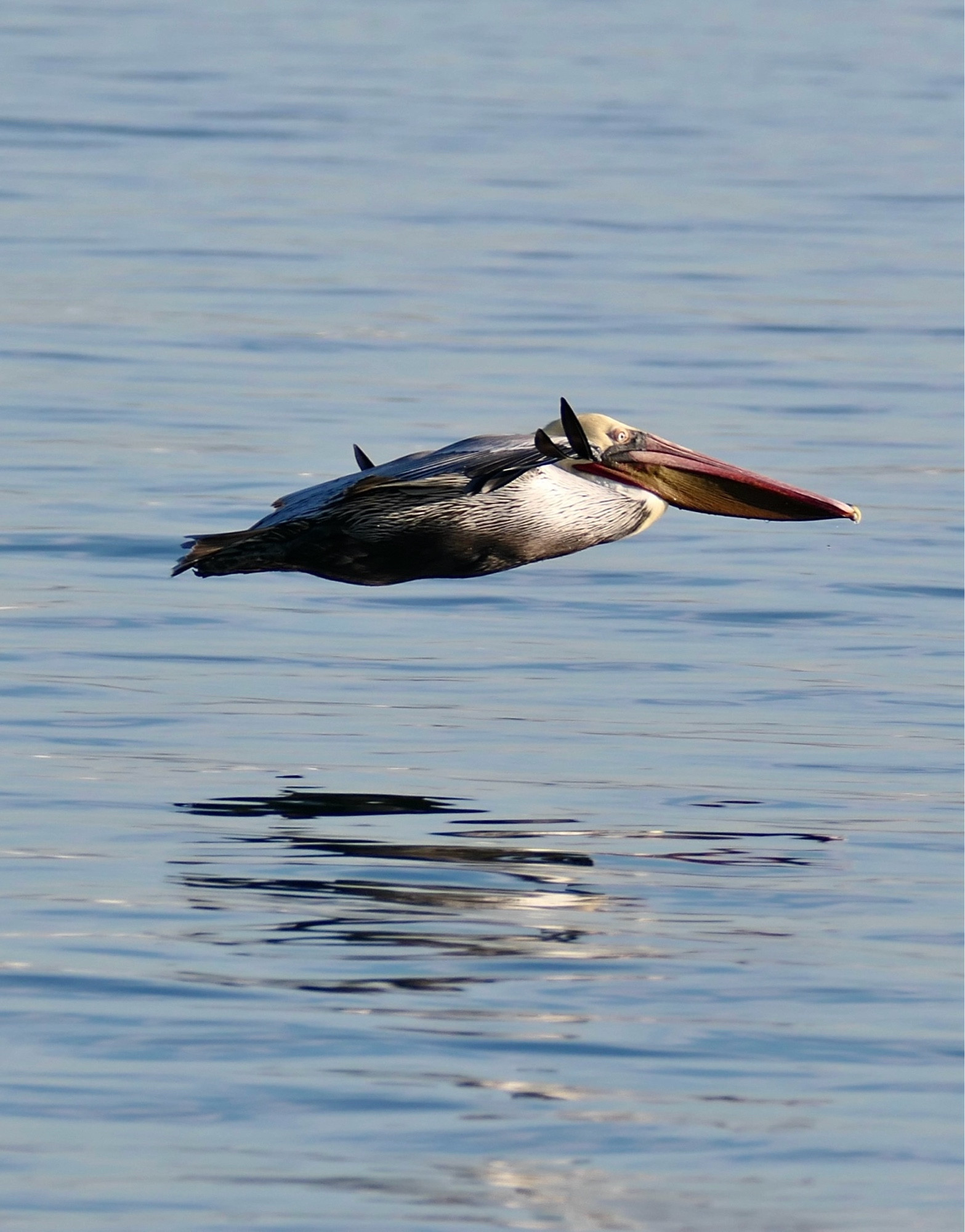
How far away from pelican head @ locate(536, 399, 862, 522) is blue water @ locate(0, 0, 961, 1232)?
105 cm

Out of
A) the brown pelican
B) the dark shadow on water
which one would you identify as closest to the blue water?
the dark shadow on water

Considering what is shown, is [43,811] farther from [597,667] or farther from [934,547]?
[934,547]

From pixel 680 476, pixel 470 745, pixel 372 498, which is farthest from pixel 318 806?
pixel 680 476

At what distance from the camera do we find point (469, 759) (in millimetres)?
10578

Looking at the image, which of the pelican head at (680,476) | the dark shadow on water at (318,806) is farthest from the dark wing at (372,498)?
the dark shadow on water at (318,806)

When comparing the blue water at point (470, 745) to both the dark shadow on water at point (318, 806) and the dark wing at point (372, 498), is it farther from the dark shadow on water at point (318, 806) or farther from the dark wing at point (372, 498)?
the dark wing at point (372, 498)

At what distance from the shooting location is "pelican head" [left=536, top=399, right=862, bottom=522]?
9516mm

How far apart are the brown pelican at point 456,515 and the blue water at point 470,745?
913 millimetres

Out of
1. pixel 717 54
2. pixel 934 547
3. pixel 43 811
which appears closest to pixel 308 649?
pixel 43 811

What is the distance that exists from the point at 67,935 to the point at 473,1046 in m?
1.52

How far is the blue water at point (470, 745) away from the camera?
6.91 meters

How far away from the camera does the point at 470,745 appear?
10789 mm

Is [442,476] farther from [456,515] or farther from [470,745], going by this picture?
[470,745]

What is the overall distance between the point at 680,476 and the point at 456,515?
0.94 metres
